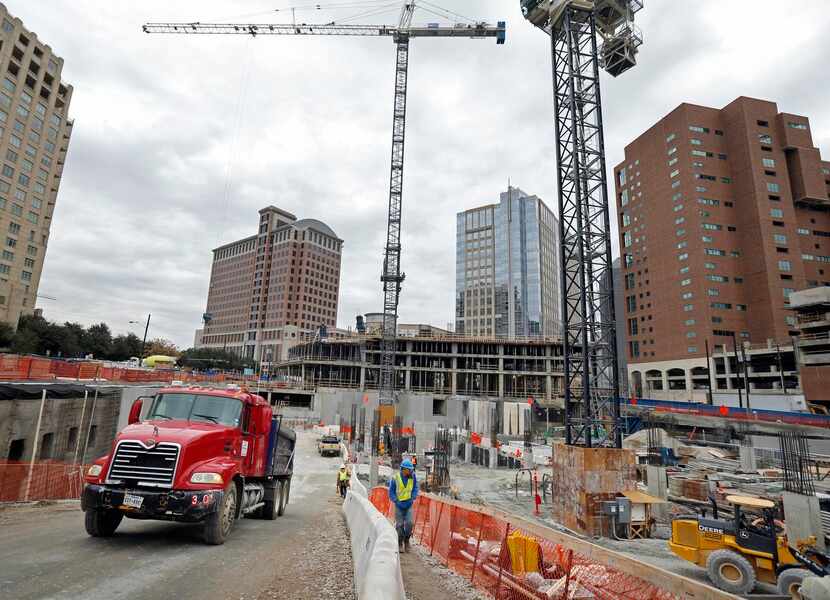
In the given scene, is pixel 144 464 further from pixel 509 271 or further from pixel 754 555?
pixel 509 271

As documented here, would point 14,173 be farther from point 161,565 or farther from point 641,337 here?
point 641,337

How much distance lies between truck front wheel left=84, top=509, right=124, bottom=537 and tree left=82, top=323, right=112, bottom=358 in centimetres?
7876

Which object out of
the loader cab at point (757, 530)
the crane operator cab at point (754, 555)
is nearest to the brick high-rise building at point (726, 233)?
the crane operator cab at point (754, 555)

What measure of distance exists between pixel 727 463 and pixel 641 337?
57608 millimetres

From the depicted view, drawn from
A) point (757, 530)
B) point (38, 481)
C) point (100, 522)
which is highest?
point (100, 522)

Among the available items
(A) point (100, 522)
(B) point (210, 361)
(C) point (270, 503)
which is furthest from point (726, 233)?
(B) point (210, 361)

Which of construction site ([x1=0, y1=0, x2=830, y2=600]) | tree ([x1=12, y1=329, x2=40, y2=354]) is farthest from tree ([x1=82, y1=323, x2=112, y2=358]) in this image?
construction site ([x1=0, y1=0, x2=830, y2=600])

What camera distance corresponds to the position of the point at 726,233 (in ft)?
253

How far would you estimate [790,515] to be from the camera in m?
12.3

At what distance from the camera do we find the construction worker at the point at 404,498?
8250mm

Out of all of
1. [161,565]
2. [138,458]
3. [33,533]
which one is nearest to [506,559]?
[161,565]

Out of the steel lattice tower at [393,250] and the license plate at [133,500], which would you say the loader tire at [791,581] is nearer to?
the license plate at [133,500]

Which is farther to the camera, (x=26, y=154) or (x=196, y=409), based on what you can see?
(x=26, y=154)

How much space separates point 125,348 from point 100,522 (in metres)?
87.1
